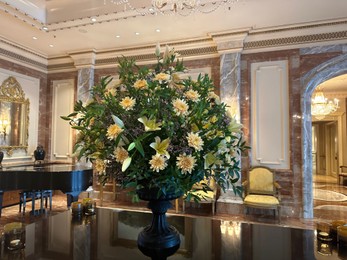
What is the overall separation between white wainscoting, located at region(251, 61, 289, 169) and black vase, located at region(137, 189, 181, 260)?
14.7 ft

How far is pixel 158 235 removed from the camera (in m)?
1.28

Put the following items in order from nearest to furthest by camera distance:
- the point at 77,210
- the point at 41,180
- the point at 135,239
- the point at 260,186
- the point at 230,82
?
the point at 135,239 → the point at 77,210 → the point at 41,180 → the point at 260,186 → the point at 230,82

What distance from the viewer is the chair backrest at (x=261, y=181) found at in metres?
5.07

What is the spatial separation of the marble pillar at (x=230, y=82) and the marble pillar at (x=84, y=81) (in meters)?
3.40

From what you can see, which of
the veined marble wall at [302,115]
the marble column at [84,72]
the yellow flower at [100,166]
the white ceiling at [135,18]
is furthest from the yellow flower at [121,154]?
the marble column at [84,72]

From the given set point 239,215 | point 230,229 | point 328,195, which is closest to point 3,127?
point 239,215

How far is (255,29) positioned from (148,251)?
17.0 ft

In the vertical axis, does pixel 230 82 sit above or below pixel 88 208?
above

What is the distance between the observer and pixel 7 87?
248 inches

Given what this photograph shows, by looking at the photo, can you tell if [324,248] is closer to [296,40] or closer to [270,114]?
[270,114]

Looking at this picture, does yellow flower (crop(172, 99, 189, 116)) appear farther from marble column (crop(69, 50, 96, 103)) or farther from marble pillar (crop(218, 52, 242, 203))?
marble column (crop(69, 50, 96, 103))

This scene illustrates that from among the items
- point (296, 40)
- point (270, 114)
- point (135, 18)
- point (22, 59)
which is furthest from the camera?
point (22, 59)

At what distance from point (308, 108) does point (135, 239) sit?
482cm

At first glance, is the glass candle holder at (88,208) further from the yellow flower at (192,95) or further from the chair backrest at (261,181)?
the chair backrest at (261,181)
